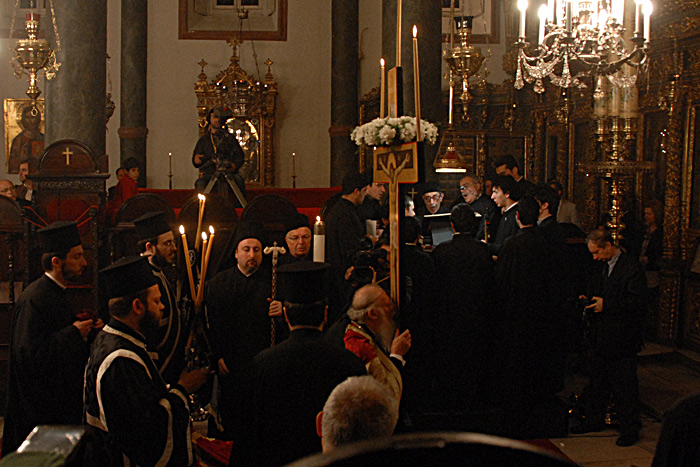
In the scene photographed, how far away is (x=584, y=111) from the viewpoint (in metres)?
12.1

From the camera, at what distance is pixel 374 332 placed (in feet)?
12.6

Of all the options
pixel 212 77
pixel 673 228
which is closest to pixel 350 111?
pixel 212 77

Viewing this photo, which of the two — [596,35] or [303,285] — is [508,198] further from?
[303,285]

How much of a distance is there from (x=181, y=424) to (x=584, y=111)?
10.2 meters

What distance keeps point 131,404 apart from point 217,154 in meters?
8.43

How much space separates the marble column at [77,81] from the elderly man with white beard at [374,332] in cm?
546

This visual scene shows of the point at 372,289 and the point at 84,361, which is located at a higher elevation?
the point at 372,289

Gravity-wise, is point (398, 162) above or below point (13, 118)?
below

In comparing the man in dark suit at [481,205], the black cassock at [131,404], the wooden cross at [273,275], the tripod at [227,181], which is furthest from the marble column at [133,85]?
the black cassock at [131,404]

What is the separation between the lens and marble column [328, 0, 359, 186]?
18.0 meters

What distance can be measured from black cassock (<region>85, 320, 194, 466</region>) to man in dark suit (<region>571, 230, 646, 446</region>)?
4.19 m

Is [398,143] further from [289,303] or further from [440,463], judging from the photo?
[440,463]

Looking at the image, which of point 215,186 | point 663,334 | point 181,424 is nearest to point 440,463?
point 181,424

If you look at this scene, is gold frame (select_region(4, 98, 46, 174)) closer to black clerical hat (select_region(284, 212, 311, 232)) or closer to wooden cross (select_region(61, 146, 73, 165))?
wooden cross (select_region(61, 146, 73, 165))
